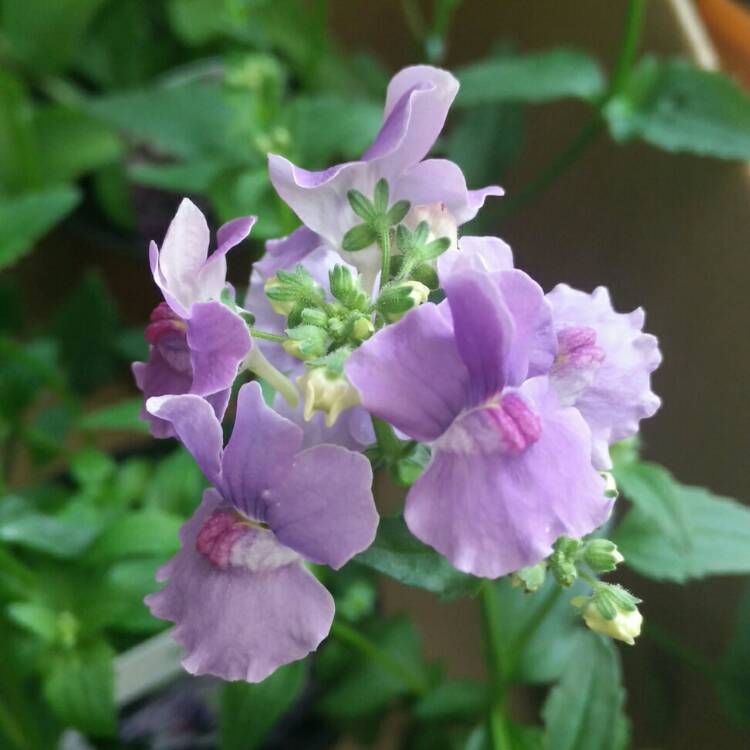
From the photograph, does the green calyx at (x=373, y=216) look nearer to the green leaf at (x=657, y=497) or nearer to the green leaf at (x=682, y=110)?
the green leaf at (x=657, y=497)

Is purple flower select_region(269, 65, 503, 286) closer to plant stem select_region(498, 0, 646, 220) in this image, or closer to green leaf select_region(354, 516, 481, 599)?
green leaf select_region(354, 516, 481, 599)

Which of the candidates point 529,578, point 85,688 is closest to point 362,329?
point 529,578

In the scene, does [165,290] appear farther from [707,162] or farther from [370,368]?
[707,162]

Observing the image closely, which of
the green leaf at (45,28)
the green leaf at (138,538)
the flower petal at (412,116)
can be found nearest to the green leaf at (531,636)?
the green leaf at (138,538)

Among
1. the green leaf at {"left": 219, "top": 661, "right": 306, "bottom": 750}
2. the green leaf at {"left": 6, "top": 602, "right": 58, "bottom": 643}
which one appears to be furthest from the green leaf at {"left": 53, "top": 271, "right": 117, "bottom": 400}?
the green leaf at {"left": 219, "top": 661, "right": 306, "bottom": 750}

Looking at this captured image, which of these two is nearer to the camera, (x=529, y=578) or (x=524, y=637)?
(x=529, y=578)

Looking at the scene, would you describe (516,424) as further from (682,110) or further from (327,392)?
(682,110)

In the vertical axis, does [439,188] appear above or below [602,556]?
above
